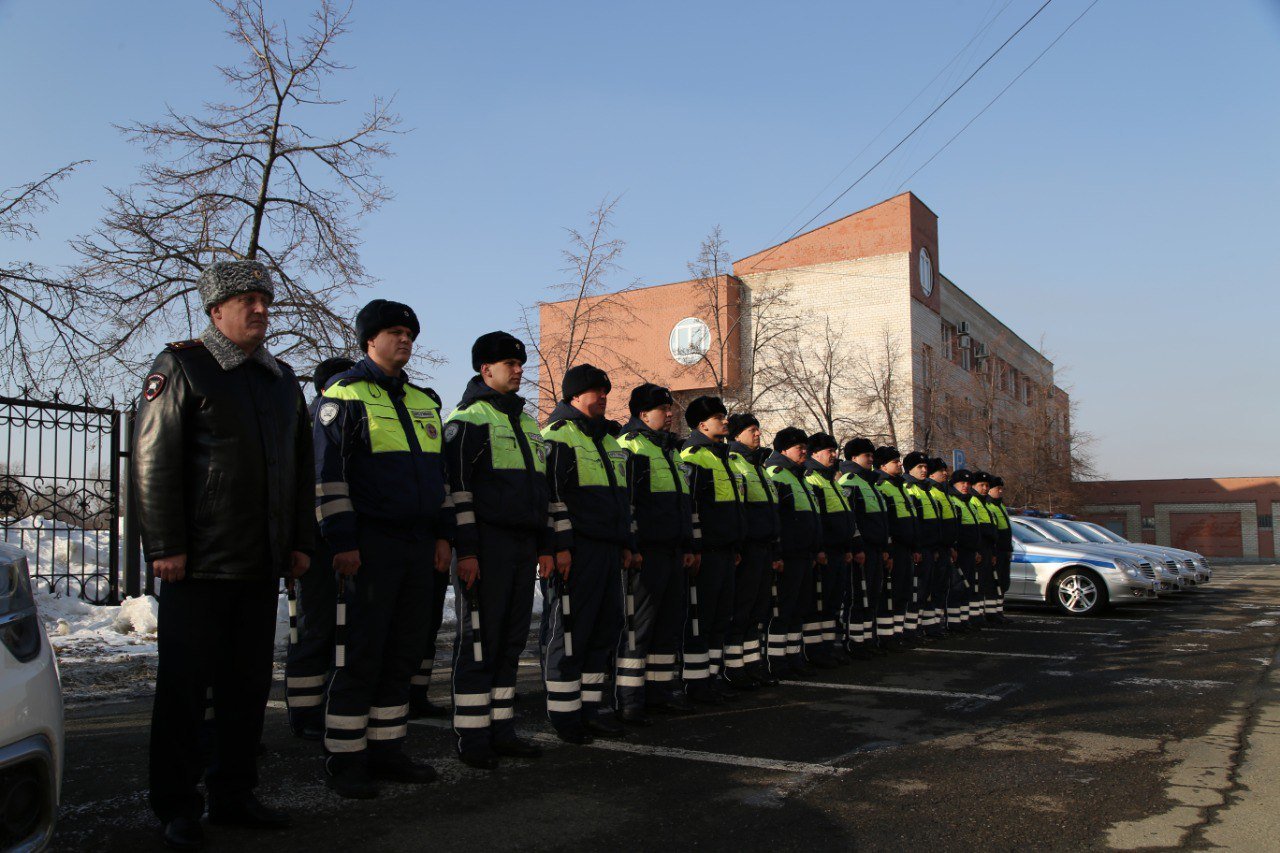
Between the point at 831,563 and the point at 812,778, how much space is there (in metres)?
4.71

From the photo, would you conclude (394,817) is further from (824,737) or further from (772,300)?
(772,300)

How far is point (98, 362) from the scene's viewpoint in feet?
37.9

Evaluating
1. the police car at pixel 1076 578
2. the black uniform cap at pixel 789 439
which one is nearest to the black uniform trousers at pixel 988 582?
the police car at pixel 1076 578

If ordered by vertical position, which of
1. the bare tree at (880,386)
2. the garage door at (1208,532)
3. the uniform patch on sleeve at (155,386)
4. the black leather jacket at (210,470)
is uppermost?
the bare tree at (880,386)

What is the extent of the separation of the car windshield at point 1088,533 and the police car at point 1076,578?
5.33ft

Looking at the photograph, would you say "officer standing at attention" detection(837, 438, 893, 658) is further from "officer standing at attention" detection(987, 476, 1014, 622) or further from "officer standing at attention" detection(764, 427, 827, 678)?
"officer standing at attention" detection(987, 476, 1014, 622)

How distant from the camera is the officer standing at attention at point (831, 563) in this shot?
8945 millimetres

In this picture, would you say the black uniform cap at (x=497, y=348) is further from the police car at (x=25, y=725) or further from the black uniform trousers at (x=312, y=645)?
the police car at (x=25, y=725)

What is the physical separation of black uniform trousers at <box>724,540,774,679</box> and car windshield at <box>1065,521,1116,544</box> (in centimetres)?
1102

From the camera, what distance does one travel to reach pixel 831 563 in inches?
362

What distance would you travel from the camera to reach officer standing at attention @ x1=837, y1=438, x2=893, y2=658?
9.94m

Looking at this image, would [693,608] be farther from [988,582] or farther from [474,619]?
[988,582]

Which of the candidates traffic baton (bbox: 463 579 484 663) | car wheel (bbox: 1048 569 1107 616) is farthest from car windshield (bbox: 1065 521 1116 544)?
traffic baton (bbox: 463 579 484 663)

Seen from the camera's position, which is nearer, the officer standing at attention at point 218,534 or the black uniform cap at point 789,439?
the officer standing at attention at point 218,534
